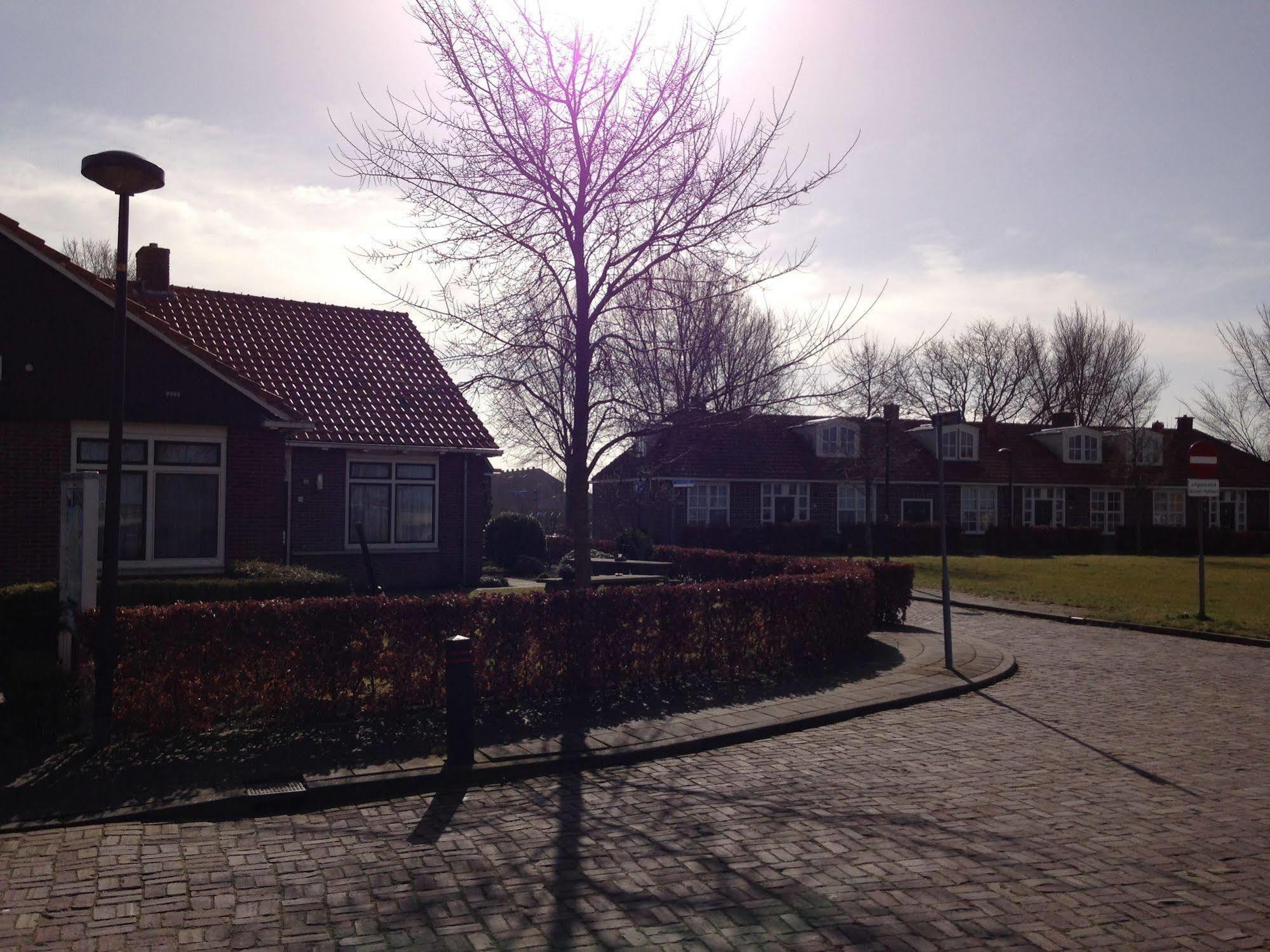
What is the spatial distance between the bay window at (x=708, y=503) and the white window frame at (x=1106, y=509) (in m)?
20.8

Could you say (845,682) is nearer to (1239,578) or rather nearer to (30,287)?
(30,287)

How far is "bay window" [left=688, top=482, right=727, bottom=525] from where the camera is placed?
40.7 m

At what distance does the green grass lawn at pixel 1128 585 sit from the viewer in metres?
17.9

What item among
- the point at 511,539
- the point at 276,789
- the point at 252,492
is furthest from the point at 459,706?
the point at 511,539

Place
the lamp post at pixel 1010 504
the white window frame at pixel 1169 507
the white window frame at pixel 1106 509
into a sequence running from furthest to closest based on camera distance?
the white window frame at pixel 1169 507 → the white window frame at pixel 1106 509 → the lamp post at pixel 1010 504

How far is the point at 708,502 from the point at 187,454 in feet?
90.5

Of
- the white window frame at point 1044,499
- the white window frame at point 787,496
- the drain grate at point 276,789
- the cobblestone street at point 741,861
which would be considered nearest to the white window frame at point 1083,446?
the white window frame at point 1044,499

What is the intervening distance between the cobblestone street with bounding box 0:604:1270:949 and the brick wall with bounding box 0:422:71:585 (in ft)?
33.0

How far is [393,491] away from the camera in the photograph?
2042cm

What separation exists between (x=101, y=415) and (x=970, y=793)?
13488 mm

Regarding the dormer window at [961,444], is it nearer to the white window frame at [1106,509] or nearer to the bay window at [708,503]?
the white window frame at [1106,509]

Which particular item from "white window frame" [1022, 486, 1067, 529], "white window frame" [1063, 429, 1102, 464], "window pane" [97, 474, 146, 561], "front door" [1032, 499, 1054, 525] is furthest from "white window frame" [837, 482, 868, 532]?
"window pane" [97, 474, 146, 561]

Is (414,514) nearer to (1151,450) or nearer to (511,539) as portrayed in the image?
(511,539)

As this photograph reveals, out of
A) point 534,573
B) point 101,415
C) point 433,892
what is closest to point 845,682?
point 433,892
